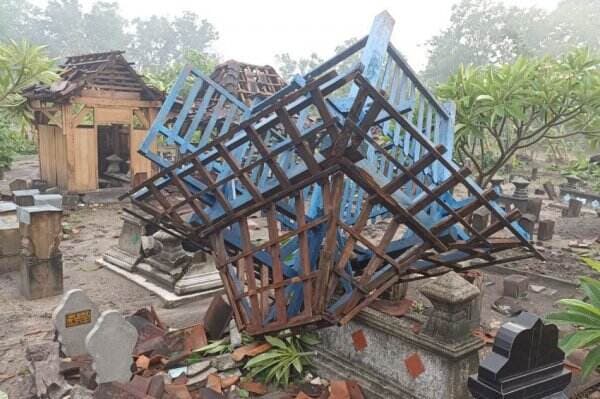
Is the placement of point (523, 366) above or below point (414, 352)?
above

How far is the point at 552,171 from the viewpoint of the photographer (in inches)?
1065

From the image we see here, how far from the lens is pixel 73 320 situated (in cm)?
562

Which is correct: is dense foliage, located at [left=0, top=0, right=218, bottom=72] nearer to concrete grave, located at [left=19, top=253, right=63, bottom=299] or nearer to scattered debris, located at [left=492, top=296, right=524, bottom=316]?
concrete grave, located at [left=19, top=253, right=63, bottom=299]

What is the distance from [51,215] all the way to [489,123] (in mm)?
8188

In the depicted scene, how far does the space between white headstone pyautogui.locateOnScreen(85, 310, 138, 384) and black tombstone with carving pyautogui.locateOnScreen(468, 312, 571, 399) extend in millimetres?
3660

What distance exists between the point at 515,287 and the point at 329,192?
567cm

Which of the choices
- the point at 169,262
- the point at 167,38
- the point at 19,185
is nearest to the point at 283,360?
the point at 169,262

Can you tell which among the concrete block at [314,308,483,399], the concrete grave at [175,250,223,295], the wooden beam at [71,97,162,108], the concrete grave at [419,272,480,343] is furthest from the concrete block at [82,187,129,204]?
the concrete grave at [419,272,480,343]

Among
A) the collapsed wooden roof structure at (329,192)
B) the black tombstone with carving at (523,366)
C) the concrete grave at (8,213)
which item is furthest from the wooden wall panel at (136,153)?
the black tombstone with carving at (523,366)

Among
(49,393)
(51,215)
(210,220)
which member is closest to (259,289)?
(210,220)

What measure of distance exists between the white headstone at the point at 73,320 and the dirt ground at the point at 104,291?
0.54 metres

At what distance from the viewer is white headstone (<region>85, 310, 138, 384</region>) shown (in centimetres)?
477

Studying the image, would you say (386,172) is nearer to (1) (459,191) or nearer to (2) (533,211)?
(2) (533,211)

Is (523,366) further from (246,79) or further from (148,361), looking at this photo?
(246,79)
